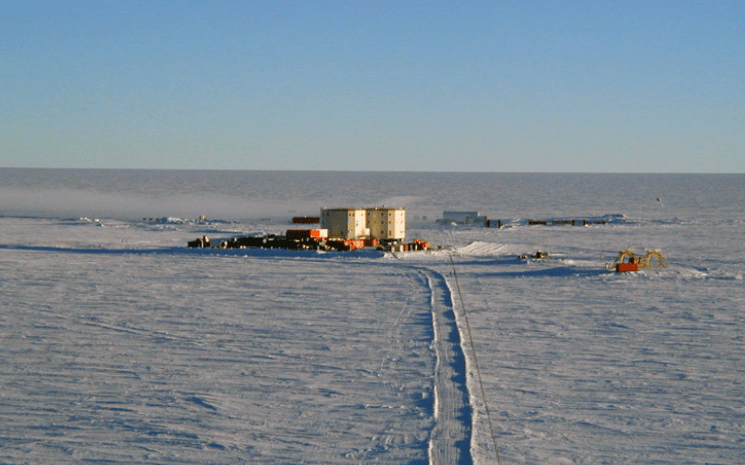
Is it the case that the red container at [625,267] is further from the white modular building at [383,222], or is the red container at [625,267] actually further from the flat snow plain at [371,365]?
the white modular building at [383,222]

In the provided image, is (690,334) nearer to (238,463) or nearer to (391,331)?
(391,331)

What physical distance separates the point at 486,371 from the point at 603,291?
51.5 feet

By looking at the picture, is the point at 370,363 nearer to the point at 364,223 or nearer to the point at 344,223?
the point at 344,223

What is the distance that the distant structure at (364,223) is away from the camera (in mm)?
57250

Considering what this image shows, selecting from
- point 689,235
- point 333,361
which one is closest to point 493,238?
point 689,235

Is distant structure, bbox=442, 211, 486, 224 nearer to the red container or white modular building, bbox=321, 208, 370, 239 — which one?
white modular building, bbox=321, 208, 370, 239

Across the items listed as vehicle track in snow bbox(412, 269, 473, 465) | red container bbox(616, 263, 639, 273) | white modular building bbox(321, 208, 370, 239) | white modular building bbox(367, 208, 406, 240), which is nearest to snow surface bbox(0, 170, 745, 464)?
vehicle track in snow bbox(412, 269, 473, 465)

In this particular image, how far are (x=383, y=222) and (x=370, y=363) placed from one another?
38664 mm

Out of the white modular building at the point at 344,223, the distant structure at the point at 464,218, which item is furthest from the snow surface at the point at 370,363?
the distant structure at the point at 464,218

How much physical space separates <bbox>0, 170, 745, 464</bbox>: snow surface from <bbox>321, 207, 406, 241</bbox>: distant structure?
561 inches

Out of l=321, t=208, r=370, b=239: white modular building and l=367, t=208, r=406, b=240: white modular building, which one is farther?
l=367, t=208, r=406, b=240: white modular building

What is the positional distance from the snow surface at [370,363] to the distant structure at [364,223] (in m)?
14.3

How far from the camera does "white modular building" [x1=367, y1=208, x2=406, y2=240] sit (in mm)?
58406

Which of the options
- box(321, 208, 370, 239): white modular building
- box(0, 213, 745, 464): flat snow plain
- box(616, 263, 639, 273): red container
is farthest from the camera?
box(321, 208, 370, 239): white modular building
